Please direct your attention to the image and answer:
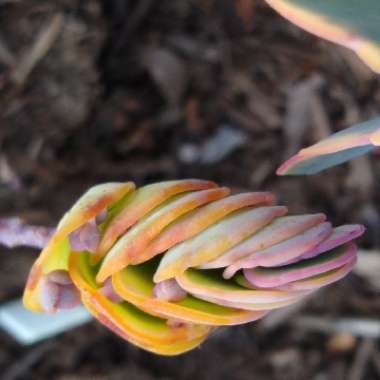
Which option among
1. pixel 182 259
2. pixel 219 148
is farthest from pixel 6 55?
pixel 182 259

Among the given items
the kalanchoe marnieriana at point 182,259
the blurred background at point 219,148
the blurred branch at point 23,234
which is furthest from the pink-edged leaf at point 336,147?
the blurred background at point 219,148

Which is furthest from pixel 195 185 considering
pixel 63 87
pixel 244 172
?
pixel 244 172

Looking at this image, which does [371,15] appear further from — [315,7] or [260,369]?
[260,369]

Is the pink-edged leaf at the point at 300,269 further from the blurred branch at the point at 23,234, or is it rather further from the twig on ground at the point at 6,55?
the twig on ground at the point at 6,55

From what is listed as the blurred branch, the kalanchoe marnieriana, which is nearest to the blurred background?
the blurred branch

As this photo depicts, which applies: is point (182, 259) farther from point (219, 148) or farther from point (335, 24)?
point (219, 148)

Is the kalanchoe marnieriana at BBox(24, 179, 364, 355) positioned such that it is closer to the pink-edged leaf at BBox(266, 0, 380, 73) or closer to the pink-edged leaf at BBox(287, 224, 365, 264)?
the pink-edged leaf at BBox(287, 224, 365, 264)
